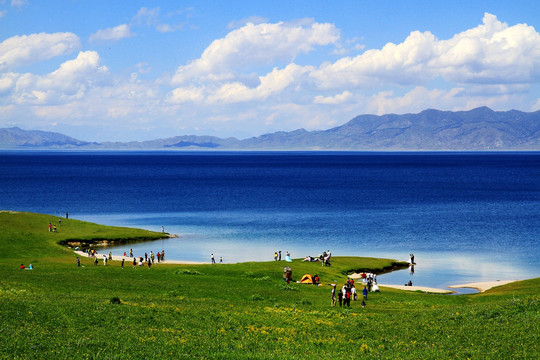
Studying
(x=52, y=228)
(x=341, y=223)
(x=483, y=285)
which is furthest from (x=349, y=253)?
(x=52, y=228)

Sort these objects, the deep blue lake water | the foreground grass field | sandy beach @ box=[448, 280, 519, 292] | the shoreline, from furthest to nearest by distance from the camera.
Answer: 1. the deep blue lake water
2. sandy beach @ box=[448, 280, 519, 292]
3. the shoreline
4. the foreground grass field

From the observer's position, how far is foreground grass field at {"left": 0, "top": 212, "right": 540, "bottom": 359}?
94.6 feet

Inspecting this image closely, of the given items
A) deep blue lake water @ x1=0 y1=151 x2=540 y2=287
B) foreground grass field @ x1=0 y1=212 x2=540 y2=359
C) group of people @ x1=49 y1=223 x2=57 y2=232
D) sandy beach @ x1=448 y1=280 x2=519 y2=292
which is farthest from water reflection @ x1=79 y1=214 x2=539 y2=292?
foreground grass field @ x1=0 y1=212 x2=540 y2=359

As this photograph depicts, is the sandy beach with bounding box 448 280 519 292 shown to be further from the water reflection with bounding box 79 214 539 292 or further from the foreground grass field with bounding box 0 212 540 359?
the foreground grass field with bounding box 0 212 540 359

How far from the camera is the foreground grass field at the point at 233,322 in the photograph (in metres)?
28.8

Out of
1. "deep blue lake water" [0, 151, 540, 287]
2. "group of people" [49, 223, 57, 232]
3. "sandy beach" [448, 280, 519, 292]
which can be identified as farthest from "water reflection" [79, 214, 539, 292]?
"group of people" [49, 223, 57, 232]

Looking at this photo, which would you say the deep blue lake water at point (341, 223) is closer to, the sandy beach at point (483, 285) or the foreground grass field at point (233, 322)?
the sandy beach at point (483, 285)

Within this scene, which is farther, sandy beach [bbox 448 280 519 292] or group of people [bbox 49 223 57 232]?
group of people [bbox 49 223 57 232]

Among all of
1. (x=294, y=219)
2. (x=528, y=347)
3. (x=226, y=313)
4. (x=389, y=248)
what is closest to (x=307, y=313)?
(x=226, y=313)

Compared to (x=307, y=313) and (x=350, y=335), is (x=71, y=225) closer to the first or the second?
(x=307, y=313)

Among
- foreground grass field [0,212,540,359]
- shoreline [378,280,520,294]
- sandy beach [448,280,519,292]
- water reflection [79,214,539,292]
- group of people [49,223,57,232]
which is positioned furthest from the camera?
group of people [49,223,57,232]

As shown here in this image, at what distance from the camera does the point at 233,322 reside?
1433 inches

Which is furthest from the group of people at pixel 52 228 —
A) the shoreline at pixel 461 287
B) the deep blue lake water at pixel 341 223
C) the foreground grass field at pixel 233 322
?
the shoreline at pixel 461 287

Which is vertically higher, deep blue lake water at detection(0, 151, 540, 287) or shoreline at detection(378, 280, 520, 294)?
deep blue lake water at detection(0, 151, 540, 287)
